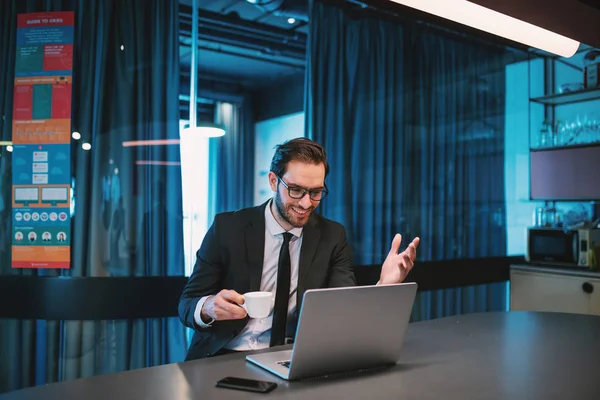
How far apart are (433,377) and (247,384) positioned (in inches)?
18.8

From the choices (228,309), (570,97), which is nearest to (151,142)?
(228,309)

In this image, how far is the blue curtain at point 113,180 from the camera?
282 centimetres

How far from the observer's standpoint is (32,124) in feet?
9.18

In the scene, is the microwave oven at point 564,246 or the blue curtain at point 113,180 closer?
the blue curtain at point 113,180

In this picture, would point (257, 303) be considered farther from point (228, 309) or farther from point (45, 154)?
point (45, 154)

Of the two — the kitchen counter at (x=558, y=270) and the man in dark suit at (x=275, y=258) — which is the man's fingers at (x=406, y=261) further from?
the kitchen counter at (x=558, y=270)

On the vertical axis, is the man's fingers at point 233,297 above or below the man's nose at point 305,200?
below

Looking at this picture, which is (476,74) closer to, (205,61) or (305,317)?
(205,61)

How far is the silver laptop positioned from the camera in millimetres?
1266

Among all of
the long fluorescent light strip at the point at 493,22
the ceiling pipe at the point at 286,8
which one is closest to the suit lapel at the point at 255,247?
the long fluorescent light strip at the point at 493,22

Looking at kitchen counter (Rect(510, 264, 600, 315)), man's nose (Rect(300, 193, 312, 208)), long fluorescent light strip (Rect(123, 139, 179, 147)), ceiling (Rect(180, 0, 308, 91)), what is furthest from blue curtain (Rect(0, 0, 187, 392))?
kitchen counter (Rect(510, 264, 600, 315))

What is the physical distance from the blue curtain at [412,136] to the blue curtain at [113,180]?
98cm

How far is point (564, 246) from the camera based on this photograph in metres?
3.82

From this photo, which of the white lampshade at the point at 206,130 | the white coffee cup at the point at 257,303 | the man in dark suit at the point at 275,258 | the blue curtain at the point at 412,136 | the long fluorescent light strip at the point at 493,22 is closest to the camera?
the white coffee cup at the point at 257,303
